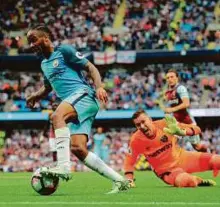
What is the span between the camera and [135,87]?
1364 inches

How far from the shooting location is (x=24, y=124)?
36.6m

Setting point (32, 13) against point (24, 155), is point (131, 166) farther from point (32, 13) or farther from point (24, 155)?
point (32, 13)

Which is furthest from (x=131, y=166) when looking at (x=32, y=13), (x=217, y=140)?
(x=32, y=13)

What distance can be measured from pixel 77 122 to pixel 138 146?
226cm

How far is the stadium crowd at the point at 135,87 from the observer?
3356 cm

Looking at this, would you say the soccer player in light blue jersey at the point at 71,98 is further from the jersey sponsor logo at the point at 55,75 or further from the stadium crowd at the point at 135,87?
the stadium crowd at the point at 135,87

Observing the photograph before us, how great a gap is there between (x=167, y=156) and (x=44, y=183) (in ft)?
9.22

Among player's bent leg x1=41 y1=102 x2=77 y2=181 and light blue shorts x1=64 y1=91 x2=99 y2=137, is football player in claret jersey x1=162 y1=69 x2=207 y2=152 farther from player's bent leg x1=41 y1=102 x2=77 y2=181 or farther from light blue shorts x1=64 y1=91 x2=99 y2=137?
player's bent leg x1=41 y1=102 x2=77 y2=181

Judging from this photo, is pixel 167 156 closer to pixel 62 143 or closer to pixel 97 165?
pixel 97 165

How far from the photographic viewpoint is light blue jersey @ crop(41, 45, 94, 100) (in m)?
8.90

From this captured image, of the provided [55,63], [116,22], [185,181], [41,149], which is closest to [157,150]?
[185,181]

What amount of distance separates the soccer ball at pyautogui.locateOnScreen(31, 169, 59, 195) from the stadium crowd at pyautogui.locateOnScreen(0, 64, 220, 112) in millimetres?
24421

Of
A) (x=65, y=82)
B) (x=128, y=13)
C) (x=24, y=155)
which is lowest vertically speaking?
(x=24, y=155)

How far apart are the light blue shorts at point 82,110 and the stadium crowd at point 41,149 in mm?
20080
